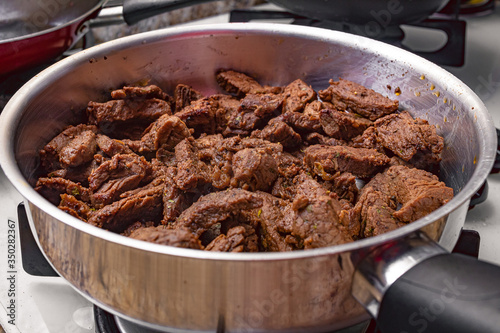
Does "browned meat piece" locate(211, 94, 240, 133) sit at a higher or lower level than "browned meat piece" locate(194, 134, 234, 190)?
higher

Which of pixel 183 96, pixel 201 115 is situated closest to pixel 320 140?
pixel 201 115

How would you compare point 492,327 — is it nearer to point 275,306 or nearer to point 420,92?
point 275,306

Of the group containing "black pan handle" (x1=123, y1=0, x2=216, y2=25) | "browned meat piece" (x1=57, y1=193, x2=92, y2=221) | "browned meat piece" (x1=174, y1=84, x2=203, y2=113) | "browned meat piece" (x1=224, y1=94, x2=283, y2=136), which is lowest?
"browned meat piece" (x1=57, y1=193, x2=92, y2=221)

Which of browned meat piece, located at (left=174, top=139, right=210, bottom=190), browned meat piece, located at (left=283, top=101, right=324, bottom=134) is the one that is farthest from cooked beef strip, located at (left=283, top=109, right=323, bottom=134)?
browned meat piece, located at (left=174, top=139, right=210, bottom=190)

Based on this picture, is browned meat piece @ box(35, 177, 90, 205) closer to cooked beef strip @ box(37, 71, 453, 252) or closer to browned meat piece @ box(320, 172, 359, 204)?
cooked beef strip @ box(37, 71, 453, 252)

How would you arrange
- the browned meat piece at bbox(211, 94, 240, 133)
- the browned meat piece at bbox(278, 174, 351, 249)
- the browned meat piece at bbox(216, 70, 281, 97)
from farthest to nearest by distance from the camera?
the browned meat piece at bbox(216, 70, 281, 97) → the browned meat piece at bbox(211, 94, 240, 133) → the browned meat piece at bbox(278, 174, 351, 249)

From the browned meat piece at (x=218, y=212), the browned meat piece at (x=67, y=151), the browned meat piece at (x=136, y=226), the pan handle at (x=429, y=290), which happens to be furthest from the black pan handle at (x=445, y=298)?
the browned meat piece at (x=67, y=151)

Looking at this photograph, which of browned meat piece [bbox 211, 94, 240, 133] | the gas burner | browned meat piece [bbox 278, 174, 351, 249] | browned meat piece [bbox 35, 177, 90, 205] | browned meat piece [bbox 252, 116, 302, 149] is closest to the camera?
browned meat piece [bbox 278, 174, 351, 249]

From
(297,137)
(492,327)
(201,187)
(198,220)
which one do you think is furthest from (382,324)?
(297,137)
